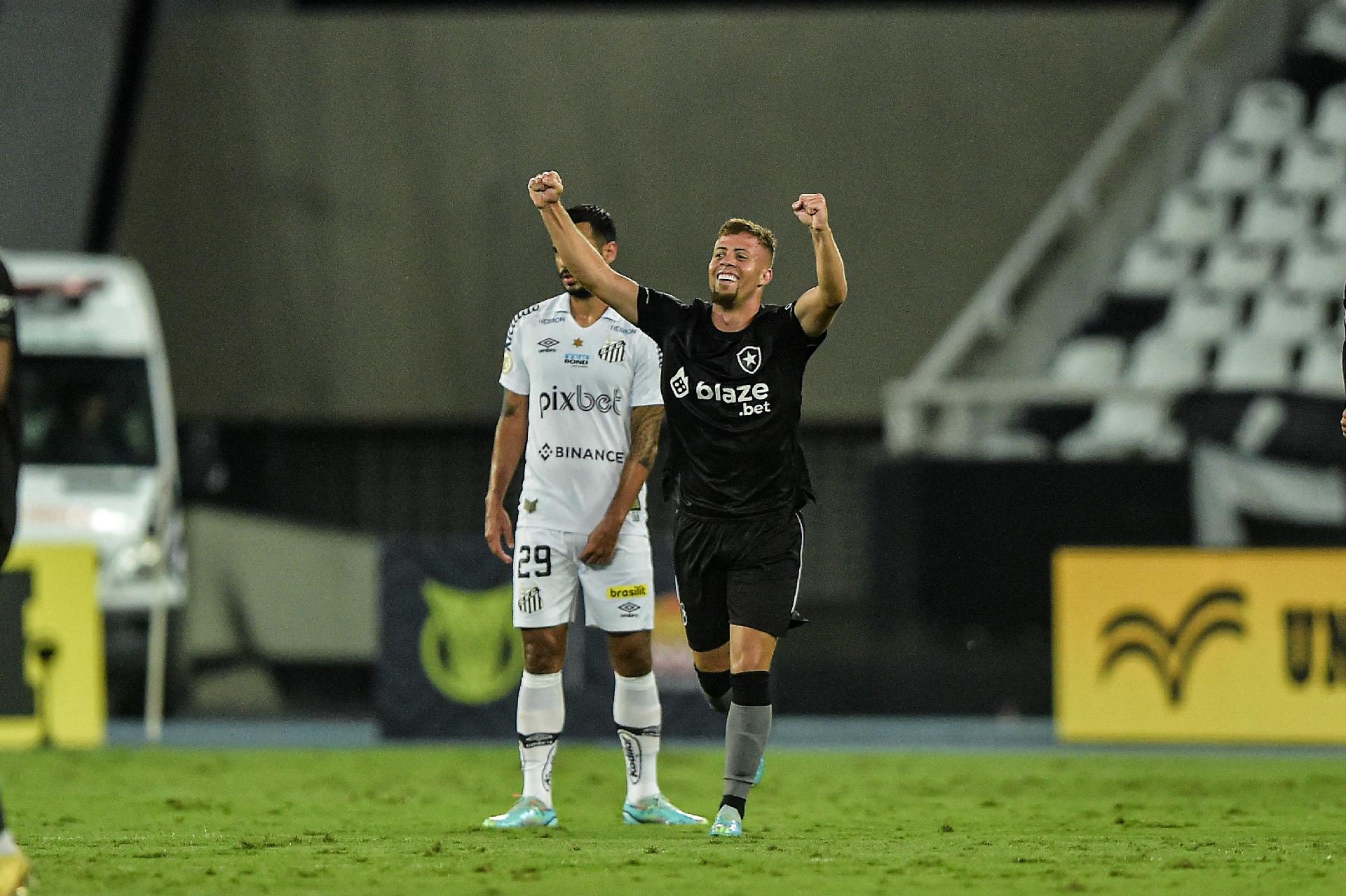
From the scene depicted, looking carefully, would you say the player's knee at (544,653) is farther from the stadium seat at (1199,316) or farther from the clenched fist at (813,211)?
the stadium seat at (1199,316)

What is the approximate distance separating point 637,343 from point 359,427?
12.9 meters

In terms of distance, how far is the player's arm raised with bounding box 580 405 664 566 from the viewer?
870 centimetres

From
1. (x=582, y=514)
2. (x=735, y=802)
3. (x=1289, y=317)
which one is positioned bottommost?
(x=735, y=802)

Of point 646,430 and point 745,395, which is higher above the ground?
point 745,395

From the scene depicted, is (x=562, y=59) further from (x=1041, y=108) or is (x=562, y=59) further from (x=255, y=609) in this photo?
(x=255, y=609)

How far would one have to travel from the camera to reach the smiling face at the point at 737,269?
8.19m

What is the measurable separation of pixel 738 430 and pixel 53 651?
764cm

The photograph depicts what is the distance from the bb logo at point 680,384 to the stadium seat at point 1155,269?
12.9 m

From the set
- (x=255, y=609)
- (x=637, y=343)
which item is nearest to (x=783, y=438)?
(x=637, y=343)

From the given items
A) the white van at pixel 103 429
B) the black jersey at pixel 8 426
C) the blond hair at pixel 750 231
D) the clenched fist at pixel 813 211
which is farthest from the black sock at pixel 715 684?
the white van at pixel 103 429

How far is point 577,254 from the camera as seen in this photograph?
27.0 ft

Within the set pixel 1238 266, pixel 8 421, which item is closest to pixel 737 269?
pixel 8 421

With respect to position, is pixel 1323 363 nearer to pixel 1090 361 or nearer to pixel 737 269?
pixel 1090 361

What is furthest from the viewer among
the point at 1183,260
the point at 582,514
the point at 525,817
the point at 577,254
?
the point at 1183,260
